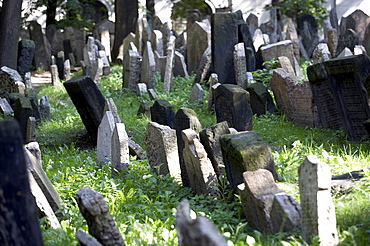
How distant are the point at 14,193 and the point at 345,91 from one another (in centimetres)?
545

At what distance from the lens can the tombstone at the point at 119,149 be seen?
621 centimetres

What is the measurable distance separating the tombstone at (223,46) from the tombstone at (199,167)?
610 centimetres

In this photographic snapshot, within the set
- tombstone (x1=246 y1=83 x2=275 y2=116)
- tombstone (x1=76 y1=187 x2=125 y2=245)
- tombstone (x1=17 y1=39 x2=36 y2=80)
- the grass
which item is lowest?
the grass

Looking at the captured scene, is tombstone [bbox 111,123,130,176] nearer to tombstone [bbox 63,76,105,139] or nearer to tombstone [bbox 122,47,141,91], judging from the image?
tombstone [bbox 63,76,105,139]

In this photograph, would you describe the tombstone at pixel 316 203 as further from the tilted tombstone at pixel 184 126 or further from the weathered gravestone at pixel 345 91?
the weathered gravestone at pixel 345 91

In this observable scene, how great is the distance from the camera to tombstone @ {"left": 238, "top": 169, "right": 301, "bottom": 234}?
148 inches

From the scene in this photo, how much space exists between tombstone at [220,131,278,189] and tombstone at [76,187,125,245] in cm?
138

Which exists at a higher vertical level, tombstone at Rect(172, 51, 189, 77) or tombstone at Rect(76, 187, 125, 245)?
tombstone at Rect(172, 51, 189, 77)

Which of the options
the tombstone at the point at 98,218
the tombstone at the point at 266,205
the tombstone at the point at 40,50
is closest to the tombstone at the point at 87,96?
the tombstone at the point at 266,205

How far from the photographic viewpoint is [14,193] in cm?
261

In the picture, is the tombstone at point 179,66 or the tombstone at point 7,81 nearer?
the tombstone at point 7,81

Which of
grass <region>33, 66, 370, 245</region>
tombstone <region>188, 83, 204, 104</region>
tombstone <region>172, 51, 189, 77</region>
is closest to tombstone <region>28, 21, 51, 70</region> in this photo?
tombstone <region>172, 51, 189, 77</region>

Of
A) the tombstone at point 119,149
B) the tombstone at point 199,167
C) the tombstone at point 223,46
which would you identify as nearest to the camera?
the tombstone at point 199,167

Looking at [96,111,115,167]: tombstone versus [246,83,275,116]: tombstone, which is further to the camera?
[246,83,275,116]: tombstone
